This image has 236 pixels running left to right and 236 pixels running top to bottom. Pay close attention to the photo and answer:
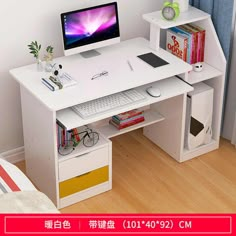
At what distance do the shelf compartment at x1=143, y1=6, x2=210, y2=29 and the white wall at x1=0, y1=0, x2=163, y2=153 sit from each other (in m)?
0.23

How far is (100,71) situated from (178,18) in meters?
0.64

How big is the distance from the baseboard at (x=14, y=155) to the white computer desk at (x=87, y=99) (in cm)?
19

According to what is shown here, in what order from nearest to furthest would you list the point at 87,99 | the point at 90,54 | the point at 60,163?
the point at 87,99
the point at 60,163
the point at 90,54

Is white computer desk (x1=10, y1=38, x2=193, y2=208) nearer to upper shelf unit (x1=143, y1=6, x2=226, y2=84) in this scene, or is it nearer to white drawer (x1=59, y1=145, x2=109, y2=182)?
white drawer (x1=59, y1=145, x2=109, y2=182)

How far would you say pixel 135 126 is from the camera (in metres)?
4.32

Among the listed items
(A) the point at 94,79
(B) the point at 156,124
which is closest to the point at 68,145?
(A) the point at 94,79

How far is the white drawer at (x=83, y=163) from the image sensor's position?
12.9 ft

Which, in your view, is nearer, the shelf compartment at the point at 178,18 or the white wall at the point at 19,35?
the white wall at the point at 19,35

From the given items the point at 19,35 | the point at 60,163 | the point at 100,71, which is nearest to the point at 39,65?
the point at 19,35

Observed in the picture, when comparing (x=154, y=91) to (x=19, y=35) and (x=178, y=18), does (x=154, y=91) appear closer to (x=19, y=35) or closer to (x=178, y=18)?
(x=178, y=18)

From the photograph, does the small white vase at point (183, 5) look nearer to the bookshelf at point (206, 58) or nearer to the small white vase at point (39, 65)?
the bookshelf at point (206, 58)

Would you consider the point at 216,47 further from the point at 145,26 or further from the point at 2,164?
the point at 2,164

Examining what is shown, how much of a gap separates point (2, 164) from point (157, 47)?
1278 mm

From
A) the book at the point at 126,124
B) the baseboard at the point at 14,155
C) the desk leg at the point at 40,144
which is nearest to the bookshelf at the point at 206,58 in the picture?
the book at the point at 126,124
